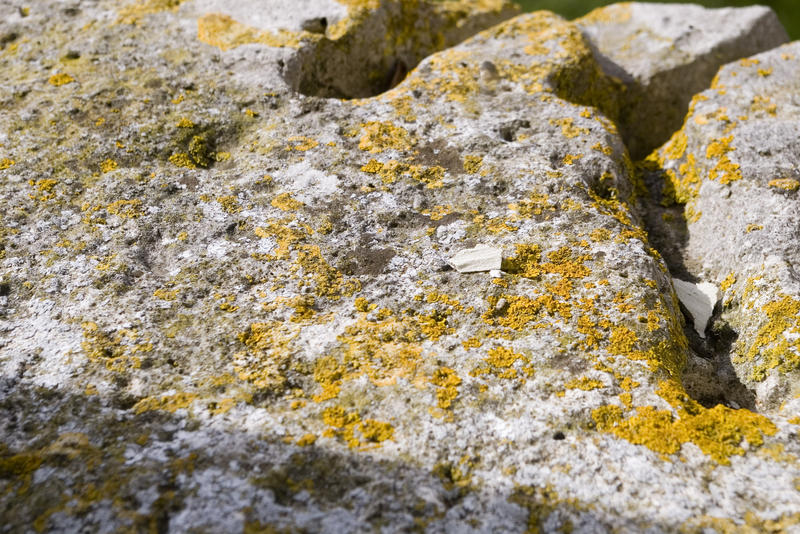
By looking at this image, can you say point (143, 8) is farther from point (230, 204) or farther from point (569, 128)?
point (569, 128)

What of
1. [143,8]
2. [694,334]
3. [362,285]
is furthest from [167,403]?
[143,8]

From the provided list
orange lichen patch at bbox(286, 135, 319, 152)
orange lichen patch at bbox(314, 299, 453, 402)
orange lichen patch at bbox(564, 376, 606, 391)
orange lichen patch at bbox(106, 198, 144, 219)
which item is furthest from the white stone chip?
orange lichen patch at bbox(106, 198, 144, 219)

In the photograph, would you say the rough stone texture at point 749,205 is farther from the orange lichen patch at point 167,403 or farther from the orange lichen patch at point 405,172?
the orange lichen patch at point 167,403

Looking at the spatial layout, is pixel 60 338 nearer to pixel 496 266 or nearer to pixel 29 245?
pixel 29 245

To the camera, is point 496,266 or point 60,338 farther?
point 496,266

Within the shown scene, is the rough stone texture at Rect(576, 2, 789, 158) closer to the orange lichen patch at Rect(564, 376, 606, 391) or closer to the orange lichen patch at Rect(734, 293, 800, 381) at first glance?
the orange lichen patch at Rect(734, 293, 800, 381)

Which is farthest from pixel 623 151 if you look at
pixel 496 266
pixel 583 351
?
pixel 583 351
